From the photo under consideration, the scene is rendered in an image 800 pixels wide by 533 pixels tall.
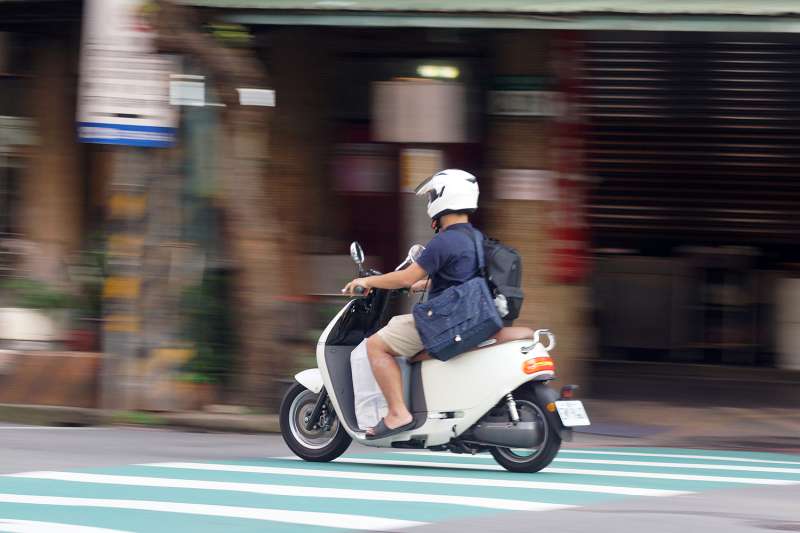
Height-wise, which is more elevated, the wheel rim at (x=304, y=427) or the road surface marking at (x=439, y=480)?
the wheel rim at (x=304, y=427)

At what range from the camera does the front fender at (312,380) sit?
886 centimetres

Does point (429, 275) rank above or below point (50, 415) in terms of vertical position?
above

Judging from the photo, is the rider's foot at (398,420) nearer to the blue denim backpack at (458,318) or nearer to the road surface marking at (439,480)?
the road surface marking at (439,480)

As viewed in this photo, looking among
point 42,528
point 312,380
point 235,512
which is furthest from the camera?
point 312,380

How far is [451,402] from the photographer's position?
27.7ft

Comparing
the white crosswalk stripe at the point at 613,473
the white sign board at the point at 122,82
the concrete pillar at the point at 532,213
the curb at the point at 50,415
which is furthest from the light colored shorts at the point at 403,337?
the curb at the point at 50,415

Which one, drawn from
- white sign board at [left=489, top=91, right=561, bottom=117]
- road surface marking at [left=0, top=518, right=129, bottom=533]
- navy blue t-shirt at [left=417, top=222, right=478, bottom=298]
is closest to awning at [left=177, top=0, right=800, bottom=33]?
white sign board at [left=489, top=91, right=561, bottom=117]

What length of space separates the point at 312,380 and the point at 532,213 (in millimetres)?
3893

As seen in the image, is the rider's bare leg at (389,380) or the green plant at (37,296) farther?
the green plant at (37,296)

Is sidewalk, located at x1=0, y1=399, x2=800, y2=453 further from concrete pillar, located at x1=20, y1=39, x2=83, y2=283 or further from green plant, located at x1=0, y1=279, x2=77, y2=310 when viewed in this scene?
concrete pillar, located at x1=20, y1=39, x2=83, y2=283

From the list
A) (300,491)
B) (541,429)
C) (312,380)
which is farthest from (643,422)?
(300,491)

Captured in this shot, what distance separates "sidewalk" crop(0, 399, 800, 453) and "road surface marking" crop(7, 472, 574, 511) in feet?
10.8

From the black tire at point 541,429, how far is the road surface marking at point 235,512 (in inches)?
76.8

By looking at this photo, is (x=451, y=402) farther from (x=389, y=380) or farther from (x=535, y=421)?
(x=535, y=421)
